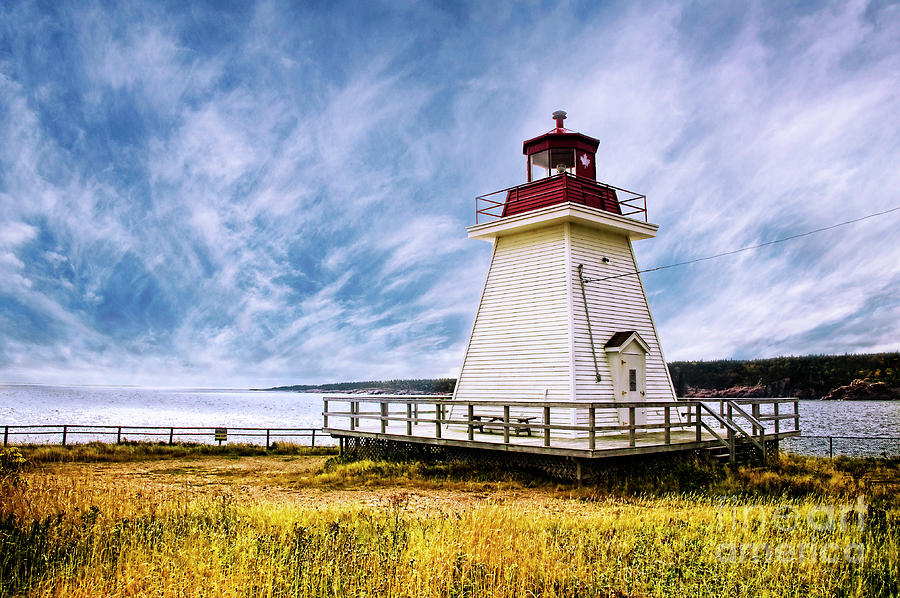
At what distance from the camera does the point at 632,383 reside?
17109mm

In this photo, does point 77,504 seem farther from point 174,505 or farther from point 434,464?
point 434,464

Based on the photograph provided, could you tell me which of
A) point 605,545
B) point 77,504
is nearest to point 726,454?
point 605,545

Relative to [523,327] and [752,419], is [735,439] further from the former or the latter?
[523,327]

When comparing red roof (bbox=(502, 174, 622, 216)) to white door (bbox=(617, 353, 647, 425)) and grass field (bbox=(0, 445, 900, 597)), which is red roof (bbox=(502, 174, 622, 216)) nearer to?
white door (bbox=(617, 353, 647, 425))

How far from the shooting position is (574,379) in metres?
15.9

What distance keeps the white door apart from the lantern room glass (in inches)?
210

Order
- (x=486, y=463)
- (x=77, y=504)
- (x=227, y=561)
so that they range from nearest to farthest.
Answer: (x=227, y=561) → (x=77, y=504) → (x=486, y=463)

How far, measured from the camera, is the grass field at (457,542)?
20.0ft

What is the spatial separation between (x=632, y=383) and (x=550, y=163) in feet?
21.0

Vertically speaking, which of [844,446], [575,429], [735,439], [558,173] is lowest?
[844,446]

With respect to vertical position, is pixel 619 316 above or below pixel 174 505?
above

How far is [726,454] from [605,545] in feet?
32.9

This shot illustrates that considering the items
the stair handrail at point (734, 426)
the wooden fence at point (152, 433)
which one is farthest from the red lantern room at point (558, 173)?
the wooden fence at point (152, 433)

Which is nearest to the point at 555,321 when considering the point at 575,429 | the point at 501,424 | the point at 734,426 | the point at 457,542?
the point at 501,424
